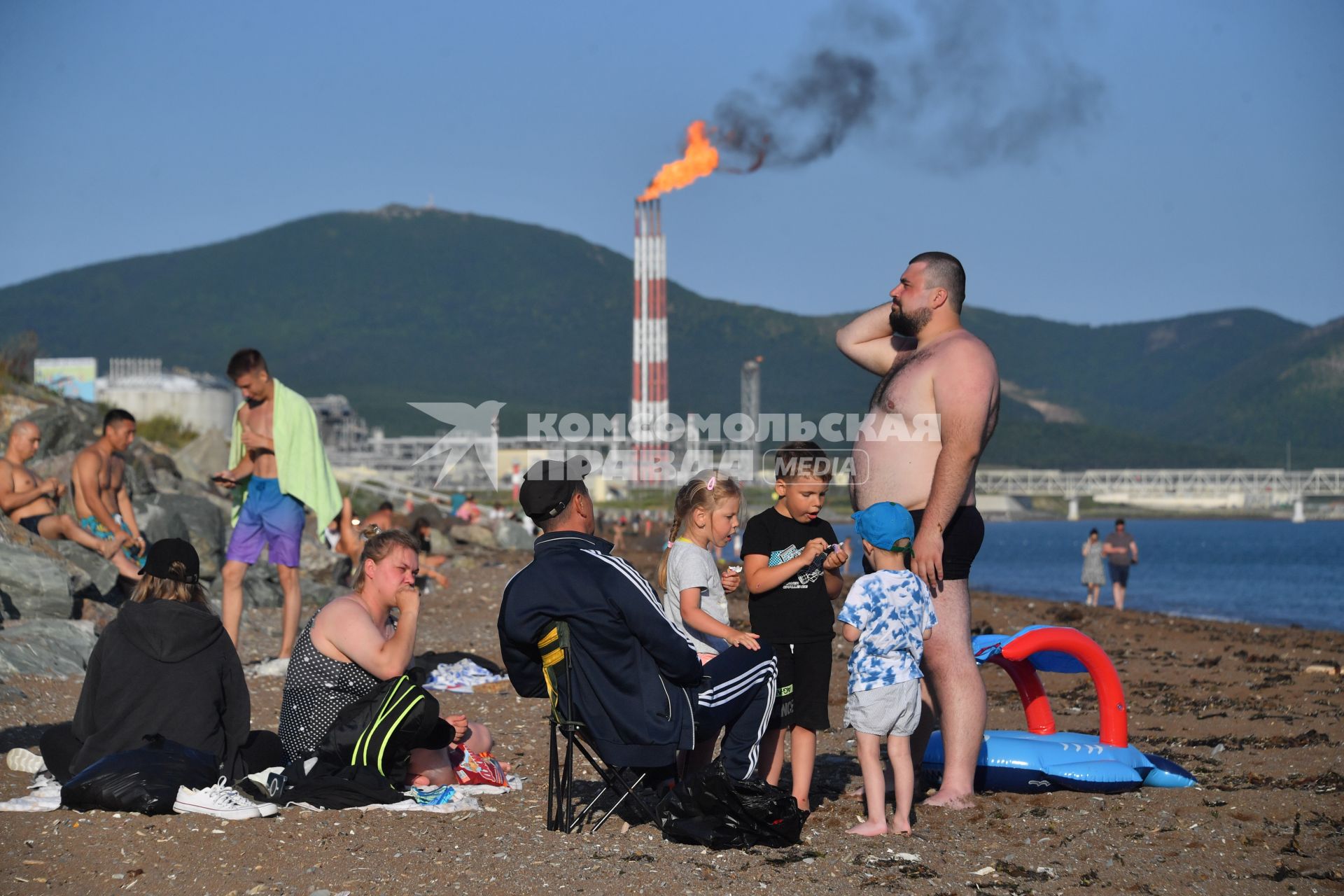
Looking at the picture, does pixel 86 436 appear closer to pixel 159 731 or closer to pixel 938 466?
pixel 159 731

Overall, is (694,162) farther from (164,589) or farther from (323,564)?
(164,589)

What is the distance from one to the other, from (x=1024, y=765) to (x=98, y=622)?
6635 millimetres

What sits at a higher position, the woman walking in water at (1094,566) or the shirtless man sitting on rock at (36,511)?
the shirtless man sitting on rock at (36,511)

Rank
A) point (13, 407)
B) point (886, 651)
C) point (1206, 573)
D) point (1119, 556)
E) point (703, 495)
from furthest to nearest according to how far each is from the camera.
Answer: point (1206, 573) → point (1119, 556) → point (13, 407) → point (703, 495) → point (886, 651)

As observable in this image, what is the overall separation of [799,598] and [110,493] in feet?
23.4

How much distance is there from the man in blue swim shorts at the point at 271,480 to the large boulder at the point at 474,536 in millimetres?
16604

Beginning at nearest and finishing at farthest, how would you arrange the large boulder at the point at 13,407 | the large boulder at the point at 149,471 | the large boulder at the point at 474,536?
the large boulder at the point at 149,471, the large boulder at the point at 13,407, the large boulder at the point at 474,536

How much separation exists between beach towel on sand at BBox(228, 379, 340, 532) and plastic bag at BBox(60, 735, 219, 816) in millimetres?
3193

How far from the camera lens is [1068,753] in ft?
17.1

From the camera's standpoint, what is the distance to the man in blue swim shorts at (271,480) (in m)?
7.69

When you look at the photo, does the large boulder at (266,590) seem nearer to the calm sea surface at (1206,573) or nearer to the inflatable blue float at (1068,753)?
the inflatable blue float at (1068,753)

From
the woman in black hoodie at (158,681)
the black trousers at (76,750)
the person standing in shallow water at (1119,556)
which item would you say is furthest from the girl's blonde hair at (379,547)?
the person standing in shallow water at (1119,556)

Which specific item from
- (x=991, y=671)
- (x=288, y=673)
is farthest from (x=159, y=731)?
(x=991, y=671)

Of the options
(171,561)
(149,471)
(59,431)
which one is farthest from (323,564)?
(171,561)
